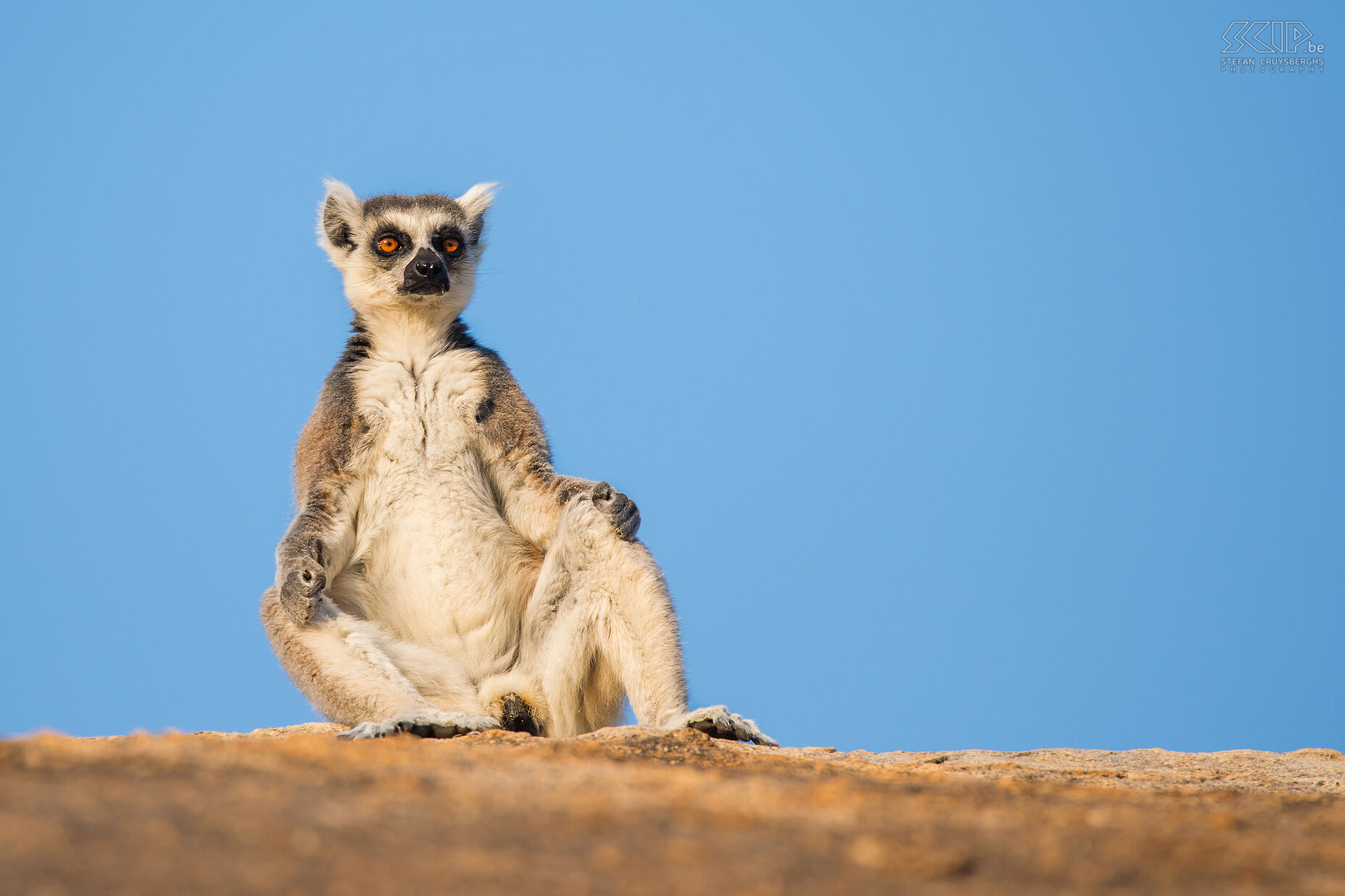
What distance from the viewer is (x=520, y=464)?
25.0 ft

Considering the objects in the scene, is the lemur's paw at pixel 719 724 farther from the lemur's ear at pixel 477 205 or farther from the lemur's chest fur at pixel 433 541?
the lemur's ear at pixel 477 205

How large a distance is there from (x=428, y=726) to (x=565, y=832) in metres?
3.20

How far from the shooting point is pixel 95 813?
2.77 metres

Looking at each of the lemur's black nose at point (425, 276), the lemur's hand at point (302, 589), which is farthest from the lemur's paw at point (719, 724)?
the lemur's black nose at point (425, 276)

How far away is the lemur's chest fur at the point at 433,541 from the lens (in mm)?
7223

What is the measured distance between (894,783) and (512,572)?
3.43m

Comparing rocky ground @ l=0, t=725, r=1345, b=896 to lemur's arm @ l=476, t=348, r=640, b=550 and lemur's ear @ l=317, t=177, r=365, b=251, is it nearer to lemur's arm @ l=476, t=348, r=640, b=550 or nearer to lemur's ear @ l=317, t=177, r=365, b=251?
lemur's arm @ l=476, t=348, r=640, b=550

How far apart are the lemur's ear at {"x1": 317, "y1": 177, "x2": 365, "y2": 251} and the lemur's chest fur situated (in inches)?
65.0

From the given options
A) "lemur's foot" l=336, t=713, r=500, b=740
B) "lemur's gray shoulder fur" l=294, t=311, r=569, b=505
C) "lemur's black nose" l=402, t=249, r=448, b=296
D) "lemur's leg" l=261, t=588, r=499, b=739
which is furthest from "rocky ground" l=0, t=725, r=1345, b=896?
"lemur's black nose" l=402, t=249, r=448, b=296

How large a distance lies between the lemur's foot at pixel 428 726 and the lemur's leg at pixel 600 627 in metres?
0.94

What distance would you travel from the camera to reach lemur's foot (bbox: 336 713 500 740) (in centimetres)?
568

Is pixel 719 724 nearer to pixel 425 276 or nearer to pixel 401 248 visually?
pixel 425 276

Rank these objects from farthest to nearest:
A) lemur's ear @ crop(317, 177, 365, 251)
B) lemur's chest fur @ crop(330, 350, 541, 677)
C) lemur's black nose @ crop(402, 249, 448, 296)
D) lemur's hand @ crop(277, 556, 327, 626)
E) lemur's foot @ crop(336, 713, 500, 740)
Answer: lemur's ear @ crop(317, 177, 365, 251), lemur's black nose @ crop(402, 249, 448, 296), lemur's chest fur @ crop(330, 350, 541, 677), lemur's hand @ crop(277, 556, 327, 626), lemur's foot @ crop(336, 713, 500, 740)

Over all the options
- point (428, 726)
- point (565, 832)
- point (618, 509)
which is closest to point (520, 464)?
point (618, 509)
